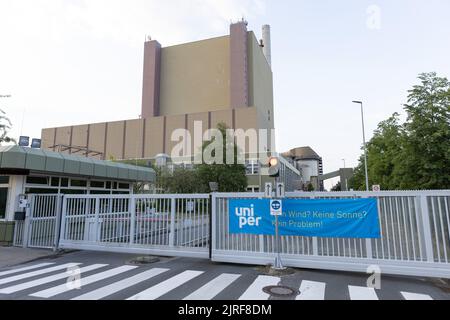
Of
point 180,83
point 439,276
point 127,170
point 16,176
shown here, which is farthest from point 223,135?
point 180,83

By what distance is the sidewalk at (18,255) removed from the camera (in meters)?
9.33

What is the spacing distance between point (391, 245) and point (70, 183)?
44.7 feet

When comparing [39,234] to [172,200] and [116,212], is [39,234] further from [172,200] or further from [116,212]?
[172,200]

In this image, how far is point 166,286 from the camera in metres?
6.55

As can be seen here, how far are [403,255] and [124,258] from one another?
818 cm

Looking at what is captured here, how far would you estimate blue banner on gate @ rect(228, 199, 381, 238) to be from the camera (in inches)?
295

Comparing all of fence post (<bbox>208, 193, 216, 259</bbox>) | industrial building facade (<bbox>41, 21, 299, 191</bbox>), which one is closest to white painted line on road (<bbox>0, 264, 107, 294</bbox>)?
fence post (<bbox>208, 193, 216, 259</bbox>)

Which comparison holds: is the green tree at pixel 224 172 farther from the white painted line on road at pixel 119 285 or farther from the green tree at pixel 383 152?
the white painted line on road at pixel 119 285

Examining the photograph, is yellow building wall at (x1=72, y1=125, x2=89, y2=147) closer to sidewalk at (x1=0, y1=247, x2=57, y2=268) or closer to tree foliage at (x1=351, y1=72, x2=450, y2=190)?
sidewalk at (x1=0, y1=247, x2=57, y2=268)

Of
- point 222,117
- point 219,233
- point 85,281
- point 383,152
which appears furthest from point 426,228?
point 222,117

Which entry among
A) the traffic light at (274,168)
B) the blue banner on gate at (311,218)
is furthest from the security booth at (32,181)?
the traffic light at (274,168)

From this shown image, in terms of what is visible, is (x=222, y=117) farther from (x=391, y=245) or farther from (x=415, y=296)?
(x=415, y=296)

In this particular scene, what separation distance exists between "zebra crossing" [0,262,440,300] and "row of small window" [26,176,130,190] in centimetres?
548

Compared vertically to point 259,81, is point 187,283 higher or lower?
lower
